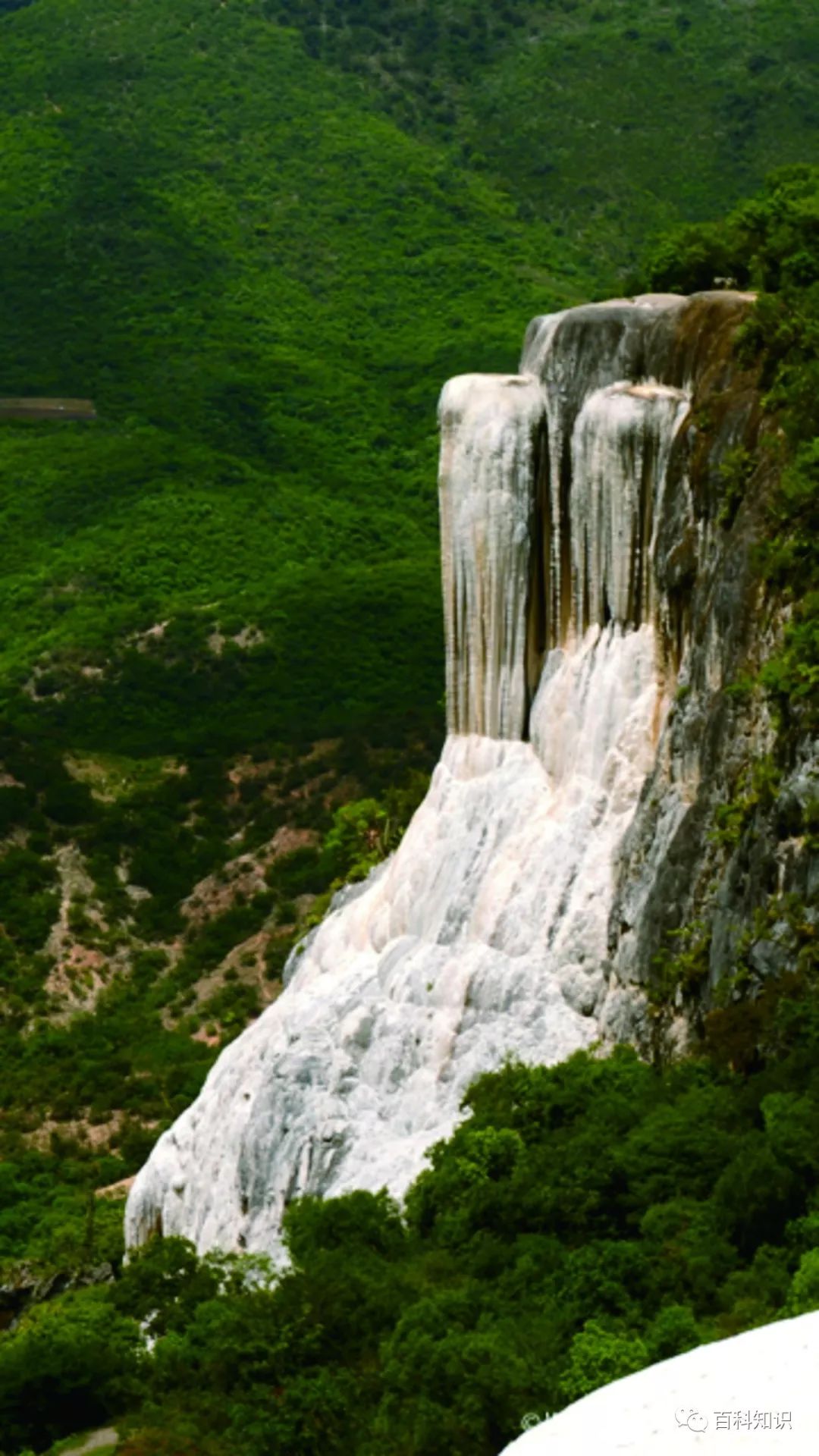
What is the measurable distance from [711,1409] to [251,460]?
243ft

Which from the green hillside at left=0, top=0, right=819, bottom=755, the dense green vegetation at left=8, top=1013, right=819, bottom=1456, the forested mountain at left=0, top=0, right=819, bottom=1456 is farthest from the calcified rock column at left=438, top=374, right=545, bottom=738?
the green hillside at left=0, top=0, right=819, bottom=755

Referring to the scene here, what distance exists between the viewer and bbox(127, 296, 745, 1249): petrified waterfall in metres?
24.9

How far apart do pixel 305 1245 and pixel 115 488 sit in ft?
200

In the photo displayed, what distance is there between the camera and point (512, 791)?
26.6 metres

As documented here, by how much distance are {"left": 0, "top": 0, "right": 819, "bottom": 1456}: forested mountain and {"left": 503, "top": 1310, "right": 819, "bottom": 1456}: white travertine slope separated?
871 centimetres

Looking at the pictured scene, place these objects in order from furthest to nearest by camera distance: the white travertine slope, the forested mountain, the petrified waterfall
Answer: the forested mountain → the petrified waterfall → the white travertine slope

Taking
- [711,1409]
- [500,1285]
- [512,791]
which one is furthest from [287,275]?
[711,1409]

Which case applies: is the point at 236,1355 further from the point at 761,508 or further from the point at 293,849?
the point at 293,849

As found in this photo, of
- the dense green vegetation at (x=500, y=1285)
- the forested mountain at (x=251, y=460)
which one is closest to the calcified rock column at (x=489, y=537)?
the forested mountain at (x=251, y=460)

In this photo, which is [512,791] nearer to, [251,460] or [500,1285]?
[500,1285]

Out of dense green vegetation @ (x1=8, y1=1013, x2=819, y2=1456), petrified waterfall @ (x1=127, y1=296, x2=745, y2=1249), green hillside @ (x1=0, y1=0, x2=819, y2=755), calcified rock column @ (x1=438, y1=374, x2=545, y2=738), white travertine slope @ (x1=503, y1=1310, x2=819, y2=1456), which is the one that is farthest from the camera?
green hillside @ (x1=0, y1=0, x2=819, y2=755)

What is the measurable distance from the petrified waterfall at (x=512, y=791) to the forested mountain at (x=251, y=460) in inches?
60.4

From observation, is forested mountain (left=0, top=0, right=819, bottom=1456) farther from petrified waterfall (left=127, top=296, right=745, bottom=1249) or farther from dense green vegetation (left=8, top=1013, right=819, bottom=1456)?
petrified waterfall (left=127, top=296, right=745, bottom=1249)

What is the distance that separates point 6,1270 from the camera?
40031 mm
